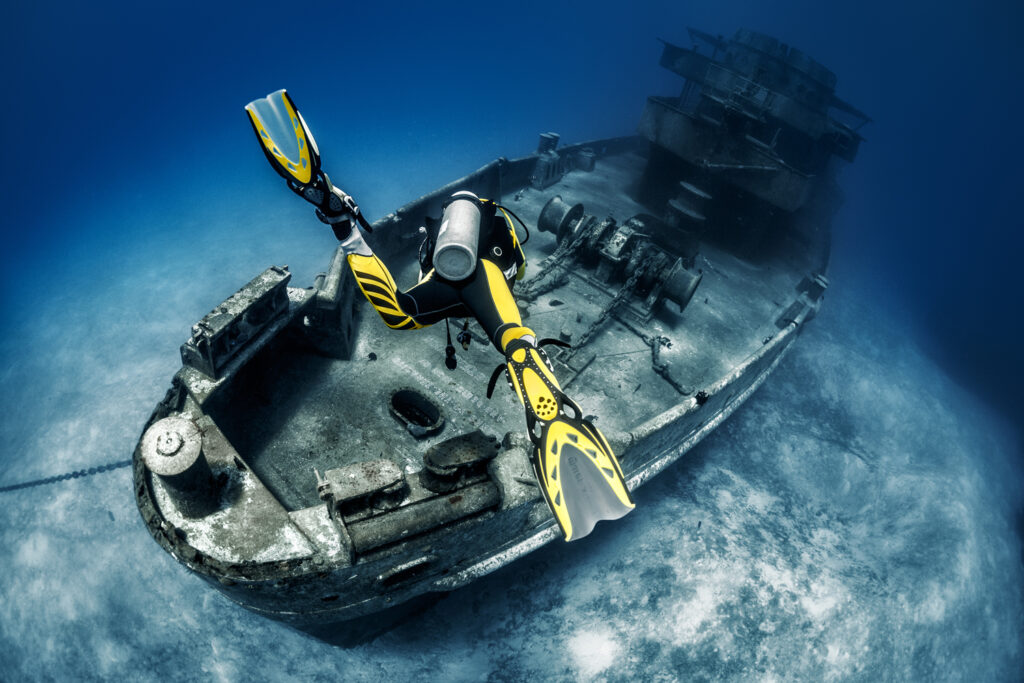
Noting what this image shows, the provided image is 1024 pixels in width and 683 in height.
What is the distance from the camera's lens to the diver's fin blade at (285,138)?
2963 mm

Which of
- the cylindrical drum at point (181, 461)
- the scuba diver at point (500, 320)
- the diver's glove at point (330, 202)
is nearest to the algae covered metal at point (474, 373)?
the cylindrical drum at point (181, 461)

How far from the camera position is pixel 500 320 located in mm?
3016

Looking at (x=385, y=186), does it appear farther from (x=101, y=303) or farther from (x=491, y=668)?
(x=491, y=668)

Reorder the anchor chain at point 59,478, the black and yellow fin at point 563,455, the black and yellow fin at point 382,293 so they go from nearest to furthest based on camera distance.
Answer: the black and yellow fin at point 563,455
the black and yellow fin at point 382,293
the anchor chain at point 59,478

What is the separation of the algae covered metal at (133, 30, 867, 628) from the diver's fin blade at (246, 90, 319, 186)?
7.78 ft

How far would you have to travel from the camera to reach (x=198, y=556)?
358 cm

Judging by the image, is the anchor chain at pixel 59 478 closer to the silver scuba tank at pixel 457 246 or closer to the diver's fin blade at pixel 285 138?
the diver's fin blade at pixel 285 138

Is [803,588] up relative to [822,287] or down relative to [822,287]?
down

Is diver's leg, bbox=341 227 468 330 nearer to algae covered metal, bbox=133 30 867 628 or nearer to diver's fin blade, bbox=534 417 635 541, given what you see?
diver's fin blade, bbox=534 417 635 541

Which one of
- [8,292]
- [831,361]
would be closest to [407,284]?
[831,361]

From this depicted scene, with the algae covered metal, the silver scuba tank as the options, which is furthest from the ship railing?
the silver scuba tank

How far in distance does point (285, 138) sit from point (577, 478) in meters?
3.15

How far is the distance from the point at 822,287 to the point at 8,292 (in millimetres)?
28047

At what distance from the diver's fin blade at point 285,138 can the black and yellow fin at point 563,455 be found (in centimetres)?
194
